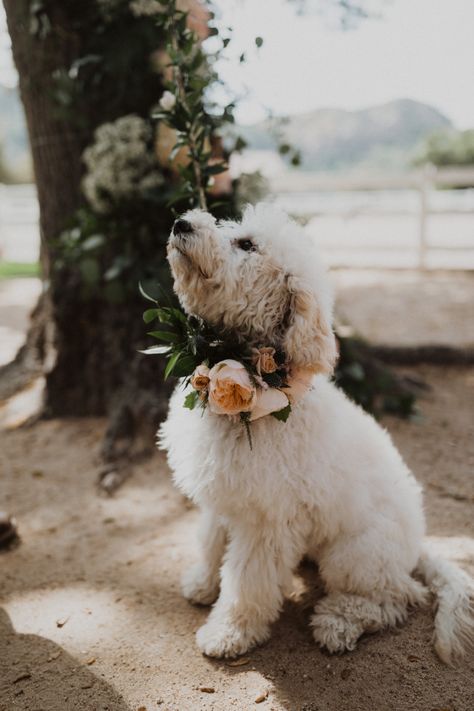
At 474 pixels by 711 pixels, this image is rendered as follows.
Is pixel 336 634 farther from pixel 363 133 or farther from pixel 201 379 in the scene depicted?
pixel 363 133

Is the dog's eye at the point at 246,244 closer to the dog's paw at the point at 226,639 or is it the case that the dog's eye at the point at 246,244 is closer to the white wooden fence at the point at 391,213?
the dog's paw at the point at 226,639

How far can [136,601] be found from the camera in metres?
3.23

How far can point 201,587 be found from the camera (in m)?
3.16

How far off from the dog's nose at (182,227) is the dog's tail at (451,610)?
1.99m

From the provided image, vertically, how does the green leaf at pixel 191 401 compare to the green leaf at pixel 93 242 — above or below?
below

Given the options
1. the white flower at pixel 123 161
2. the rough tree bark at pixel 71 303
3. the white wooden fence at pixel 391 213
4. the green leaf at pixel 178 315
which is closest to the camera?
the green leaf at pixel 178 315

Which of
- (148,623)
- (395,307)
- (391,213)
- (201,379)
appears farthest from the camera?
(391,213)

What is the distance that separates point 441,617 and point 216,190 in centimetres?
287

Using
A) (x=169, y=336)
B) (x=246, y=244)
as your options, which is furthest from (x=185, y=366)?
(x=246, y=244)

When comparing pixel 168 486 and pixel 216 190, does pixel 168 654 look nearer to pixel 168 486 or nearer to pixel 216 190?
pixel 168 486

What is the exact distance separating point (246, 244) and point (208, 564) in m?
1.66

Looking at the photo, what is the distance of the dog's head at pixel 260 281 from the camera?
7.93ft

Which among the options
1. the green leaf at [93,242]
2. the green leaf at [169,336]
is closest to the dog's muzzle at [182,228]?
the green leaf at [169,336]

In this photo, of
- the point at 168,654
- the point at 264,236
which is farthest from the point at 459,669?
the point at 264,236
